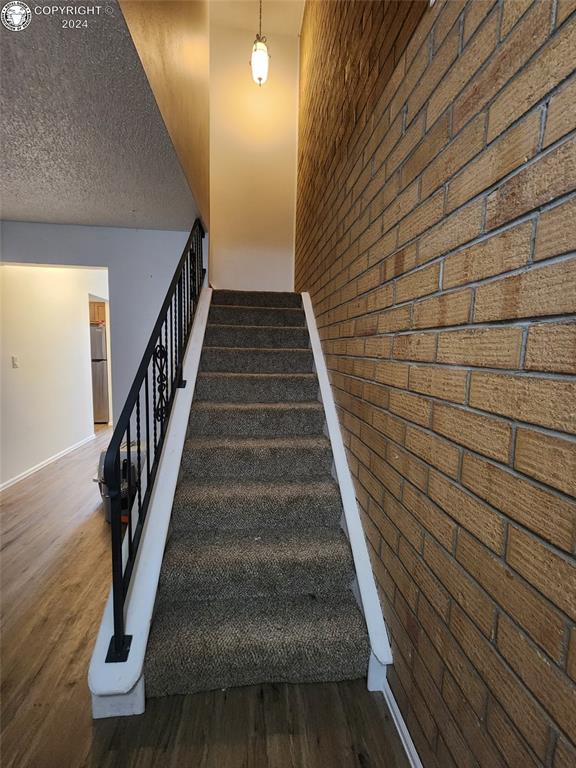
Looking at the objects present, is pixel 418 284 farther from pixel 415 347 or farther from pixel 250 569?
pixel 250 569

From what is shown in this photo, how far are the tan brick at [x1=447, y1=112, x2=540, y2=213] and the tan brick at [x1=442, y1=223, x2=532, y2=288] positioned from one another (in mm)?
128

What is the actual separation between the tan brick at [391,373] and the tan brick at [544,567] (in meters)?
0.58

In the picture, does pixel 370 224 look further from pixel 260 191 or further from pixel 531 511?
pixel 260 191

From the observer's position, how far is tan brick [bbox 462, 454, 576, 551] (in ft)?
1.90

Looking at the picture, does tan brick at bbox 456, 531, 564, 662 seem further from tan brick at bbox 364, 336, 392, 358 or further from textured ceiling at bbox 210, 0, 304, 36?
textured ceiling at bbox 210, 0, 304, 36

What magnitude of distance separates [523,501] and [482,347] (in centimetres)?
34

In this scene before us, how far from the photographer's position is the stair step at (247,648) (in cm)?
128

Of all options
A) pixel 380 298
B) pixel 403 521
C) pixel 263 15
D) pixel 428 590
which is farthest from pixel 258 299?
pixel 263 15

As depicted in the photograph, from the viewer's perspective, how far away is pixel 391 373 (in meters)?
1.28

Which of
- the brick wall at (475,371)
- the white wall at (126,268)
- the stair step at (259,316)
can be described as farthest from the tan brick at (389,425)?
the white wall at (126,268)

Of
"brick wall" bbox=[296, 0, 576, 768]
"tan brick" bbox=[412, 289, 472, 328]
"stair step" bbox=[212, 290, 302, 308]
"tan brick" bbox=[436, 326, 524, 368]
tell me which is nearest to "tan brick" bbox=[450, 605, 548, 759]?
"brick wall" bbox=[296, 0, 576, 768]

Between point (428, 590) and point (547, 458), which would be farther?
point (428, 590)

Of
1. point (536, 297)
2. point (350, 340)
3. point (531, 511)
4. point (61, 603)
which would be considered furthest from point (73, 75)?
point (61, 603)

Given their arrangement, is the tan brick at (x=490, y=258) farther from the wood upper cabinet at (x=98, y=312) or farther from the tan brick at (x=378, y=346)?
the wood upper cabinet at (x=98, y=312)
